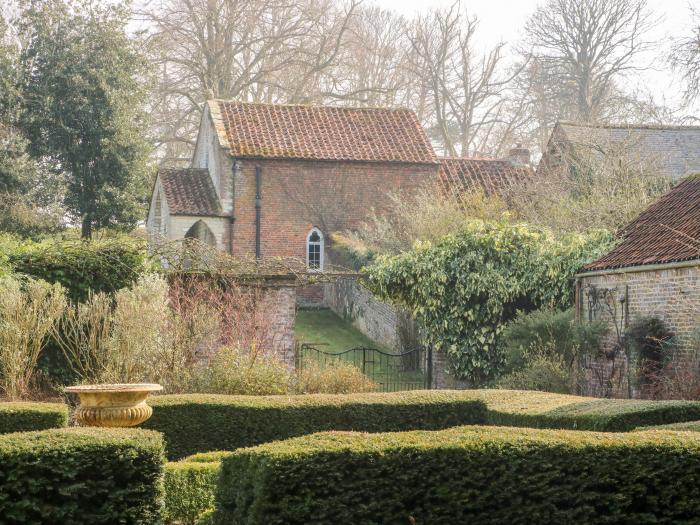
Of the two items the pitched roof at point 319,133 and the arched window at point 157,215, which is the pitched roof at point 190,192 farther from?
the pitched roof at point 319,133

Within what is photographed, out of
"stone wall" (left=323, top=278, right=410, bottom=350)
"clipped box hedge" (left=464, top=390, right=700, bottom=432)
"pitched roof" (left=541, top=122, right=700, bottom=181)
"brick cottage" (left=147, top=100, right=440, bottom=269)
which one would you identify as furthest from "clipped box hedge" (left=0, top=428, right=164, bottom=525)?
"brick cottage" (left=147, top=100, right=440, bottom=269)

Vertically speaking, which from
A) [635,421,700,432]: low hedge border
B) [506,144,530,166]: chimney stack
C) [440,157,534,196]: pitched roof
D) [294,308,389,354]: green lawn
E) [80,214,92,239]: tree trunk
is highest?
[506,144,530,166]: chimney stack

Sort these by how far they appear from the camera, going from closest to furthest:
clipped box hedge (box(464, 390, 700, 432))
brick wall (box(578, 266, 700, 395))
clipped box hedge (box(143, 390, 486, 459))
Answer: clipped box hedge (box(464, 390, 700, 432)) < clipped box hedge (box(143, 390, 486, 459)) < brick wall (box(578, 266, 700, 395))

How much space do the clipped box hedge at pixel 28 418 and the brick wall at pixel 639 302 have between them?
9.89m

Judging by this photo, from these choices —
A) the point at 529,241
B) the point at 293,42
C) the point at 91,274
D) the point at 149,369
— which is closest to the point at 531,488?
the point at 149,369

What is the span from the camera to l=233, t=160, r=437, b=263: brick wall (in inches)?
1223

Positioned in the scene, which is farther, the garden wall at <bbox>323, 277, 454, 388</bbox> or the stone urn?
the garden wall at <bbox>323, 277, 454, 388</bbox>

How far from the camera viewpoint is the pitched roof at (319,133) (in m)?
31.6

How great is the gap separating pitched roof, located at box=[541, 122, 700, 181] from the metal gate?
30.2ft

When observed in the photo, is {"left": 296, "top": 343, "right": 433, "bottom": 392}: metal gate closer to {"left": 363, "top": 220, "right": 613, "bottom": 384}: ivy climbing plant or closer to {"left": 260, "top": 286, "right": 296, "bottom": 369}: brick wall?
{"left": 260, "top": 286, "right": 296, "bottom": 369}: brick wall

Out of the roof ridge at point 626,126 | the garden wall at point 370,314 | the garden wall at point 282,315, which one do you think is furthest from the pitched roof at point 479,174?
the garden wall at point 282,315

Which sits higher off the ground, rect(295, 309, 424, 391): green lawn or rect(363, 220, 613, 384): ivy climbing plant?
rect(363, 220, 613, 384): ivy climbing plant

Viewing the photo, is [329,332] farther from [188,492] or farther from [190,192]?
[188,492]

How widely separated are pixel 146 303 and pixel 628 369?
27.4 feet
